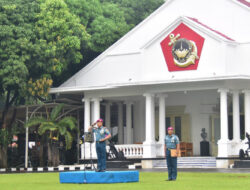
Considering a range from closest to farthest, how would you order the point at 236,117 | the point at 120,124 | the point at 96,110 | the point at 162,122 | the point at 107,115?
1. the point at 236,117
2. the point at 162,122
3. the point at 96,110
4. the point at 107,115
5. the point at 120,124

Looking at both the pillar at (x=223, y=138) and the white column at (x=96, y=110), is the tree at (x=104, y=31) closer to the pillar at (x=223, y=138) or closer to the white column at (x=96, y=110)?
the white column at (x=96, y=110)

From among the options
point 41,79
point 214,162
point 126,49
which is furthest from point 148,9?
A: point 214,162

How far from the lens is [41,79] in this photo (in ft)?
112

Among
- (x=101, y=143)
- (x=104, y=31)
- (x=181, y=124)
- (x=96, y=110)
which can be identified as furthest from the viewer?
(x=104, y=31)

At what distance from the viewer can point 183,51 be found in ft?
102

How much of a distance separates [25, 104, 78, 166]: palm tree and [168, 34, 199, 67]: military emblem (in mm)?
6195

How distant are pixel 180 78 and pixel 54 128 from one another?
22.1 ft

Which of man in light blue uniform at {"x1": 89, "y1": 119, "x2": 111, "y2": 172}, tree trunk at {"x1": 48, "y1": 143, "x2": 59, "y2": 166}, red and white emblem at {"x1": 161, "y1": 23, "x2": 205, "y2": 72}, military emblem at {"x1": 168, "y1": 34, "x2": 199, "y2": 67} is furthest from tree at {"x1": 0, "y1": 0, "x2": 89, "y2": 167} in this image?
man in light blue uniform at {"x1": 89, "y1": 119, "x2": 111, "y2": 172}

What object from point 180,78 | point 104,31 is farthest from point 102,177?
point 104,31

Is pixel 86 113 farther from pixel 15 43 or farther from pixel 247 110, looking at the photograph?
pixel 247 110

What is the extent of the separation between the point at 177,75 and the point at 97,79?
5.64 meters

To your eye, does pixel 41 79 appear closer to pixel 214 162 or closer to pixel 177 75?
pixel 177 75

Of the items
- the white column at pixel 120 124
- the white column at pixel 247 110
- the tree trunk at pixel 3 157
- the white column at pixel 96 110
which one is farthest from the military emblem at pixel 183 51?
the tree trunk at pixel 3 157

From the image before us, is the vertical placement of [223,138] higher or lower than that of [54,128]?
lower
